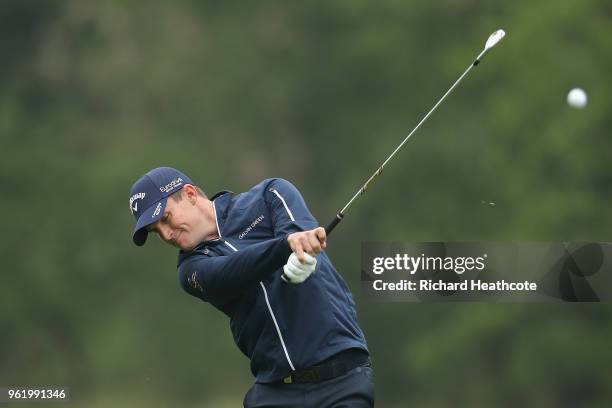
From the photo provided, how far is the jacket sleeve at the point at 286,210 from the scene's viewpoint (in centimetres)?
314

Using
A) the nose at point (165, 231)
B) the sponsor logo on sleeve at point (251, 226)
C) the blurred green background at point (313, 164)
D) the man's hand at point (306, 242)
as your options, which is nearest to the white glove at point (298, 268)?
the man's hand at point (306, 242)

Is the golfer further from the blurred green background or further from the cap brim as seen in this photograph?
the blurred green background

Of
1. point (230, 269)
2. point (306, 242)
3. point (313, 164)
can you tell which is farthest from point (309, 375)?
point (313, 164)

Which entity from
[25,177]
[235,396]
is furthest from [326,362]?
[25,177]

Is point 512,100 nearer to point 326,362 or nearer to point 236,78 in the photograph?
point 236,78

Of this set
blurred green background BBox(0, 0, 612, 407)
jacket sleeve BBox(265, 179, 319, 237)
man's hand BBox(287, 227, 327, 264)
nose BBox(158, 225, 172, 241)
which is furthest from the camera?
blurred green background BBox(0, 0, 612, 407)

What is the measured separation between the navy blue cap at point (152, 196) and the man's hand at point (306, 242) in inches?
20.7

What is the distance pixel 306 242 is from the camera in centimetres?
286

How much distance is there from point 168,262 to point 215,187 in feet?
1.81

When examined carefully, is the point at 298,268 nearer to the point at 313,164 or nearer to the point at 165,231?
the point at 165,231

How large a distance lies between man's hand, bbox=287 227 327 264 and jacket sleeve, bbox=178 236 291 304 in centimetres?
4

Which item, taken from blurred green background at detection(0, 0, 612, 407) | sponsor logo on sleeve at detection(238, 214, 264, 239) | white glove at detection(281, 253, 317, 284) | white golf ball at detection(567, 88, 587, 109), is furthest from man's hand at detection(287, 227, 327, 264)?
white golf ball at detection(567, 88, 587, 109)

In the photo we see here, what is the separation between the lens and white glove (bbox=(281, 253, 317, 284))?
114 inches

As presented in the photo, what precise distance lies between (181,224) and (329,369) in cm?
64
